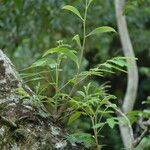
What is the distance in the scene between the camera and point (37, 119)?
0.99 m

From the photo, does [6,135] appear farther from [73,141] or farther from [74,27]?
[74,27]

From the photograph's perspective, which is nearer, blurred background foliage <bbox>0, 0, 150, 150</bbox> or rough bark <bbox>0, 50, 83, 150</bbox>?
rough bark <bbox>0, 50, 83, 150</bbox>

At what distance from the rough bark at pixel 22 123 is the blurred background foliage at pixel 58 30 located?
2.14 feet

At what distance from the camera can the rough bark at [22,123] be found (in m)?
0.95

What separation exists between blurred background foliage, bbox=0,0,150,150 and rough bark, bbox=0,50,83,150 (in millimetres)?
652

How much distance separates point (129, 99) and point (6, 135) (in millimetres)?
1876

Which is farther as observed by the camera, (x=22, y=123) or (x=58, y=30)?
(x=58, y=30)

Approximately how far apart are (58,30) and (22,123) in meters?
2.67

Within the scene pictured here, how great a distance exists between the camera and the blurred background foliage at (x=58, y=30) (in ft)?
9.13

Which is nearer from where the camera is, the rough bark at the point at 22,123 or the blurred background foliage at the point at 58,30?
the rough bark at the point at 22,123

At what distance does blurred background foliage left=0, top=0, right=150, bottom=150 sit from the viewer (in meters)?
2.78

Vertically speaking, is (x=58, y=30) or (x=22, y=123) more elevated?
(x=22, y=123)

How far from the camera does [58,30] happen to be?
3609mm

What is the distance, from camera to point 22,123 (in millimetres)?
977
